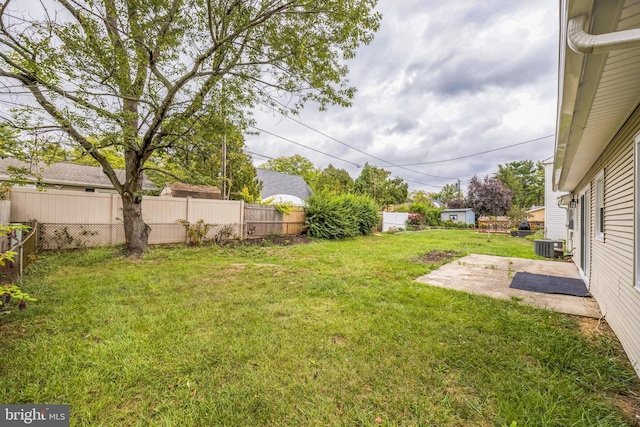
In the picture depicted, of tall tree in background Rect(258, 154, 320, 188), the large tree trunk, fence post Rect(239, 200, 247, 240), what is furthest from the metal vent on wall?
tall tree in background Rect(258, 154, 320, 188)

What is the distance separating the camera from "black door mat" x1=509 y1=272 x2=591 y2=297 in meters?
4.57

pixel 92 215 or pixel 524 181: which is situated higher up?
pixel 524 181

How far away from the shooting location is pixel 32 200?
6562mm

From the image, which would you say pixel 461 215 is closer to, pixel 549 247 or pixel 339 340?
pixel 549 247

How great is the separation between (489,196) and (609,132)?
75.5 feet

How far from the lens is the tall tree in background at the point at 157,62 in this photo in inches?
186

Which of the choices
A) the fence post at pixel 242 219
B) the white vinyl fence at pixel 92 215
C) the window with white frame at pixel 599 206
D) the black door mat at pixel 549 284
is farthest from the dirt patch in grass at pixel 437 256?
the white vinyl fence at pixel 92 215

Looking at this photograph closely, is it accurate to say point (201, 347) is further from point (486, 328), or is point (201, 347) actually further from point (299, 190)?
point (299, 190)

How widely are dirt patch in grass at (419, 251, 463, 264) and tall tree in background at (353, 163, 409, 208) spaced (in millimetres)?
16238

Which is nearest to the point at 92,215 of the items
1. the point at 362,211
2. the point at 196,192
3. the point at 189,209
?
the point at 189,209

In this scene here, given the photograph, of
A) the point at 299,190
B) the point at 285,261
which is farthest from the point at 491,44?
the point at 299,190

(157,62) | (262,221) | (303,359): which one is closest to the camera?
(303,359)

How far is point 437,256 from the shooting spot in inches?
321

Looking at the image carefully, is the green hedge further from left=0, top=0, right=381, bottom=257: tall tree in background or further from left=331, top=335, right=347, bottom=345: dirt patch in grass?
left=331, top=335, right=347, bottom=345: dirt patch in grass
